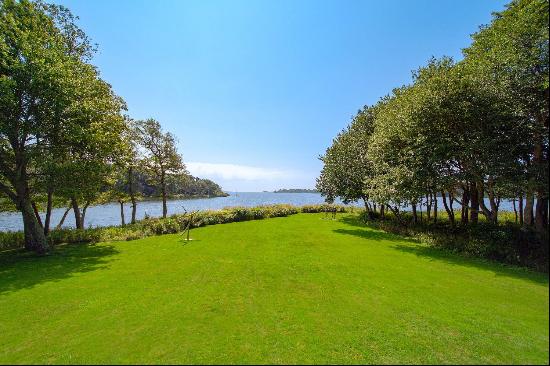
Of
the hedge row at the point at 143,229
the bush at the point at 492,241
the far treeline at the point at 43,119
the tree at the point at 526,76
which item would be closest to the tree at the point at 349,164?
the bush at the point at 492,241

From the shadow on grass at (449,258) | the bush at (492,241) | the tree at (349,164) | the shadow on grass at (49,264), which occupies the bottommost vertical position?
the shadow on grass at (49,264)

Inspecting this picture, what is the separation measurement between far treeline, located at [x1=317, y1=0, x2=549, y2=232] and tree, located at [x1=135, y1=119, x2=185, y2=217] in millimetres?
27610

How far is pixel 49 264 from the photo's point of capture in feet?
58.6

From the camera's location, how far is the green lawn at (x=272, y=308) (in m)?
7.18

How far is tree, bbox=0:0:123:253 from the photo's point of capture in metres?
18.6

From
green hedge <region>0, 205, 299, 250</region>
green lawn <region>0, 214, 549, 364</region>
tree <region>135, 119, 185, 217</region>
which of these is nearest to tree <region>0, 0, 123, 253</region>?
green hedge <region>0, 205, 299, 250</region>

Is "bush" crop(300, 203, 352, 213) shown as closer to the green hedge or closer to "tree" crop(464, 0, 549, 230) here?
the green hedge

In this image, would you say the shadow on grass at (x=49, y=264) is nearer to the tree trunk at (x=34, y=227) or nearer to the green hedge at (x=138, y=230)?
the tree trunk at (x=34, y=227)

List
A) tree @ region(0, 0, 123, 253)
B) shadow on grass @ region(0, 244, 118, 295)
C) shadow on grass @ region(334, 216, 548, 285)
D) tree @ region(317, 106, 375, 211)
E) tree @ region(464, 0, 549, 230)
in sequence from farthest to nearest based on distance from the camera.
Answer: tree @ region(317, 106, 375, 211), tree @ region(0, 0, 123, 253), shadow on grass @ region(0, 244, 118, 295), tree @ region(464, 0, 549, 230), shadow on grass @ region(334, 216, 548, 285)

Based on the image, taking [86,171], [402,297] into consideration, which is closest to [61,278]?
[86,171]

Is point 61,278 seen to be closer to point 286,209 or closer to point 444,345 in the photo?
point 444,345

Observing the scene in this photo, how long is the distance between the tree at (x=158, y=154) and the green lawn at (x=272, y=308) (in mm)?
23567

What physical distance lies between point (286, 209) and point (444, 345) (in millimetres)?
36923

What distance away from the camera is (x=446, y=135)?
20.5 meters
